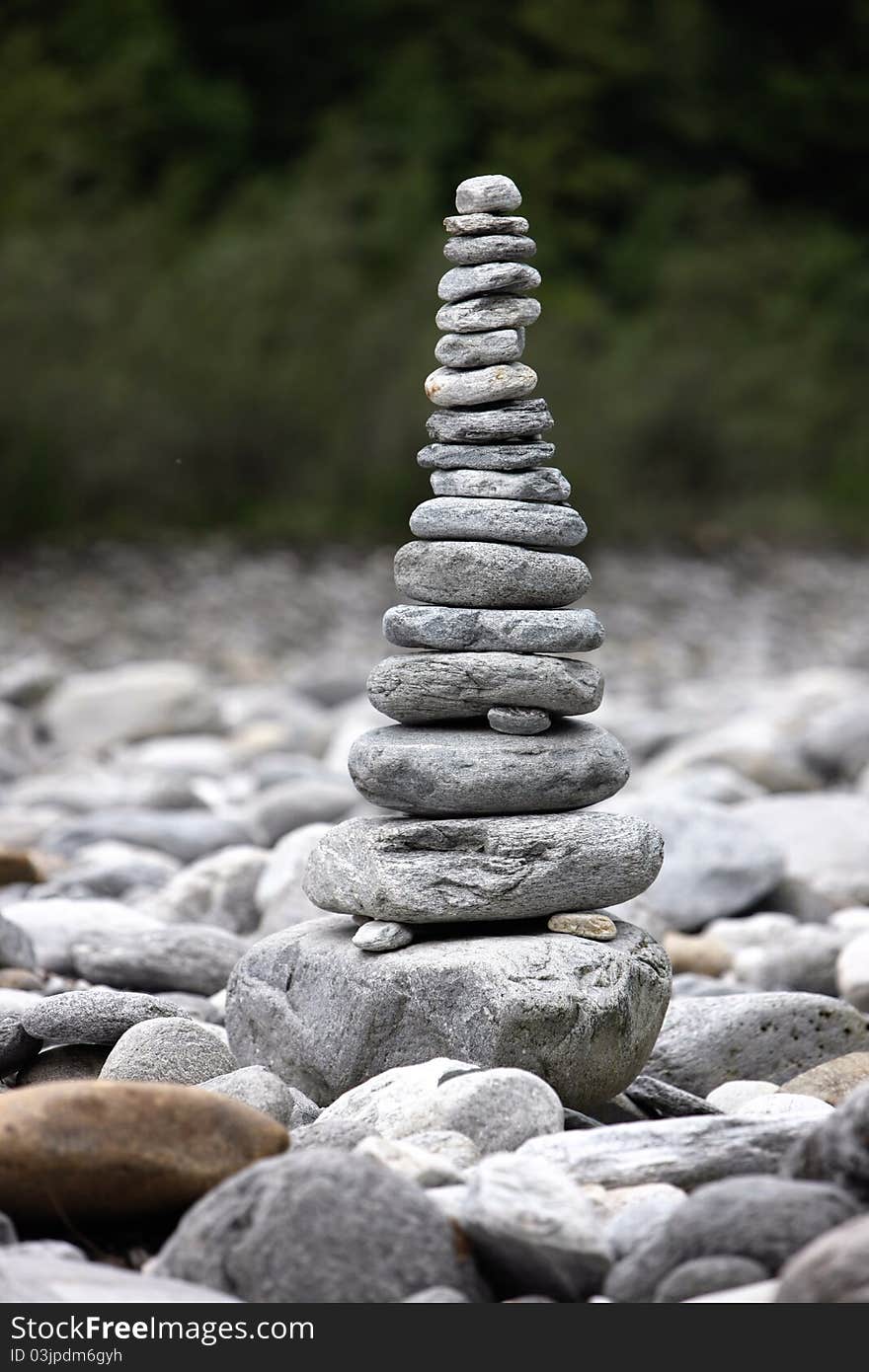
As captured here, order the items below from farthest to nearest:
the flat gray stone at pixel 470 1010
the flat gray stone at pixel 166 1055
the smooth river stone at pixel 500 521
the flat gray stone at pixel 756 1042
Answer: the flat gray stone at pixel 756 1042
the smooth river stone at pixel 500 521
the flat gray stone at pixel 166 1055
the flat gray stone at pixel 470 1010

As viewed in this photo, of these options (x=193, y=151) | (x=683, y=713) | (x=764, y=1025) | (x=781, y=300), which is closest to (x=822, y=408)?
(x=781, y=300)

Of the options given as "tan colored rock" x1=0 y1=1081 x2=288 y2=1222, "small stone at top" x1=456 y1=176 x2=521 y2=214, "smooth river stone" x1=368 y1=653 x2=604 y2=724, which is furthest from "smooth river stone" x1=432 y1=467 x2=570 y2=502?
"tan colored rock" x1=0 y1=1081 x2=288 y2=1222

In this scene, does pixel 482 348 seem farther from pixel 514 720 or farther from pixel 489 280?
pixel 514 720

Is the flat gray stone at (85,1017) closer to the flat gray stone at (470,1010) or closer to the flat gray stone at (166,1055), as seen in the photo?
the flat gray stone at (166,1055)

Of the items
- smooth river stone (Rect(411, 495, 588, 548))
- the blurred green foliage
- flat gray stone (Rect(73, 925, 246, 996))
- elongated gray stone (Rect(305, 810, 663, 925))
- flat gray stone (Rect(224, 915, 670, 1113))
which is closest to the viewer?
flat gray stone (Rect(224, 915, 670, 1113))

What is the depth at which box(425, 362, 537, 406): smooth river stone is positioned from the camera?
4848mm

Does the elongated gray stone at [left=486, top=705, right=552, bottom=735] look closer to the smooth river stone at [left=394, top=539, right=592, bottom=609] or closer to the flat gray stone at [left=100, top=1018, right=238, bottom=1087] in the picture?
the smooth river stone at [left=394, top=539, right=592, bottom=609]

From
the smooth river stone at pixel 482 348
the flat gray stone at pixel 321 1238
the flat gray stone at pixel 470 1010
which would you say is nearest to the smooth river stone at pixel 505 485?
the smooth river stone at pixel 482 348

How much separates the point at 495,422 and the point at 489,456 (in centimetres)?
10

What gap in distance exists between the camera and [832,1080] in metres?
4.91

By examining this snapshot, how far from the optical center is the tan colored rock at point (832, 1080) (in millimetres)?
4871

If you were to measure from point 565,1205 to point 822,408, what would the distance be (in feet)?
92.6

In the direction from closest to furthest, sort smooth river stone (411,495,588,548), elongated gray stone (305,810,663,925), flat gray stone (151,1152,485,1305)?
flat gray stone (151,1152,485,1305)
elongated gray stone (305,810,663,925)
smooth river stone (411,495,588,548)

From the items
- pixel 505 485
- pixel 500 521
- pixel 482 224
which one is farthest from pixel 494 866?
pixel 482 224
